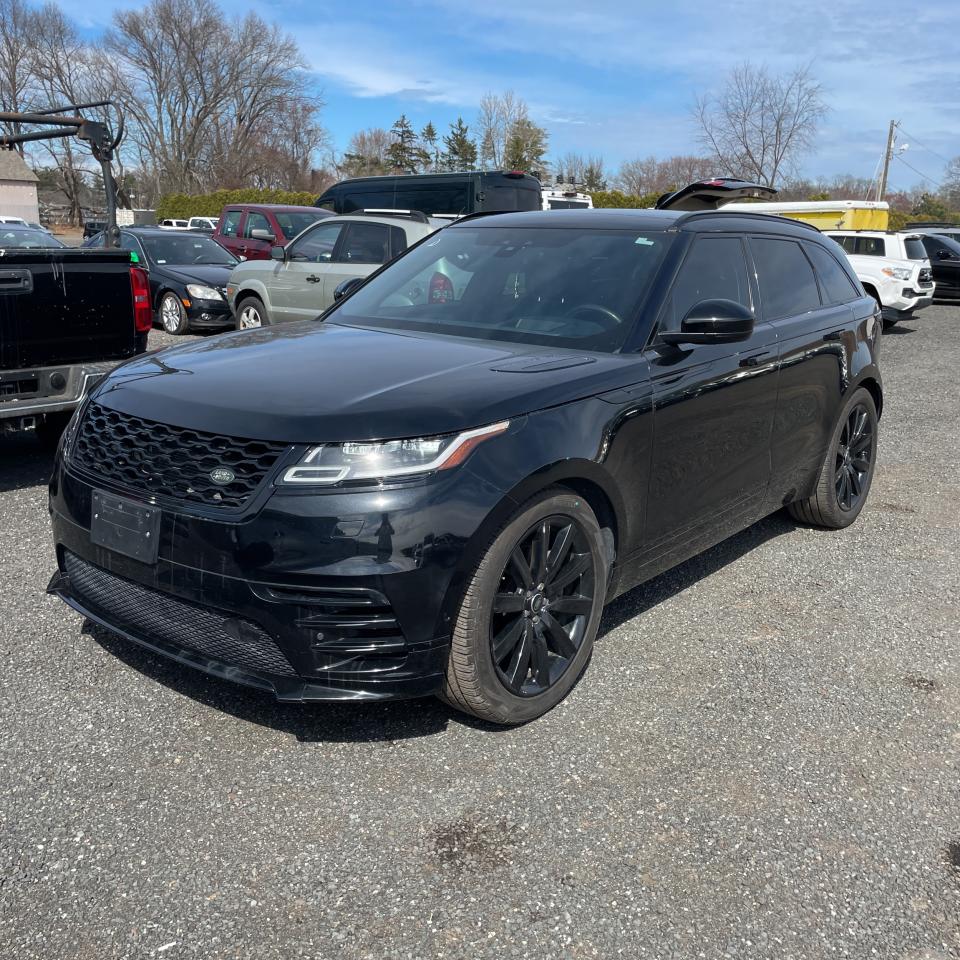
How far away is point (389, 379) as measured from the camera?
Result: 3092 mm

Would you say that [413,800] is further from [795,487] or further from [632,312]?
Result: [795,487]

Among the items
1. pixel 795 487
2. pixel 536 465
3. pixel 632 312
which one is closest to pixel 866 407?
pixel 795 487

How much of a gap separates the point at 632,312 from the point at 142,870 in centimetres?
256

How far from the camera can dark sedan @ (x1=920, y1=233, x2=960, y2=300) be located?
2105 cm

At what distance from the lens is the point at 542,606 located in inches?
124

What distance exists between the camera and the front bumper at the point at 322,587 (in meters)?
2.67

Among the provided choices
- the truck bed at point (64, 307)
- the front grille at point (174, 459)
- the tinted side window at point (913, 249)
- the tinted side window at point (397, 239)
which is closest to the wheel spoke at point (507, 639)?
the front grille at point (174, 459)

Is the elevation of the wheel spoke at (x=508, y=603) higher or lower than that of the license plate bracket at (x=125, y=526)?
lower

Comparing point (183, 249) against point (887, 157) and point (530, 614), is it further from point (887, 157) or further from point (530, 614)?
point (887, 157)

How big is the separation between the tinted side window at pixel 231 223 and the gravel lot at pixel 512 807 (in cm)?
1441

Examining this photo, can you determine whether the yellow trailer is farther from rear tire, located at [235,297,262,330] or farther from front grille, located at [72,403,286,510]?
front grille, located at [72,403,286,510]

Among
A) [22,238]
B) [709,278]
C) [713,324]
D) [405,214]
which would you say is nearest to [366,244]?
[405,214]

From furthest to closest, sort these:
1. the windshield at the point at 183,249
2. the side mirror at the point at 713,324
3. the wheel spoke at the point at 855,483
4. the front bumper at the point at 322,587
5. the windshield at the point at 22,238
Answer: the windshield at the point at 183,249, the windshield at the point at 22,238, the wheel spoke at the point at 855,483, the side mirror at the point at 713,324, the front bumper at the point at 322,587

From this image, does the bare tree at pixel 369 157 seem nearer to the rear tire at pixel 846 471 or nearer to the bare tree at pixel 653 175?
the bare tree at pixel 653 175
